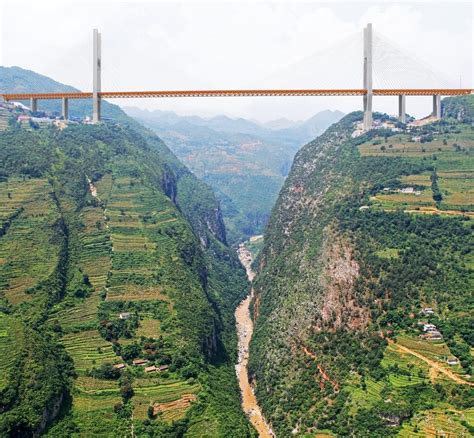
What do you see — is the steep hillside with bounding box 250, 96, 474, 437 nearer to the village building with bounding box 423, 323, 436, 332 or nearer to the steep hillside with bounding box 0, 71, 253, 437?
the village building with bounding box 423, 323, 436, 332

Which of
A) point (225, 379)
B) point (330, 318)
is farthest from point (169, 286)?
point (330, 318)

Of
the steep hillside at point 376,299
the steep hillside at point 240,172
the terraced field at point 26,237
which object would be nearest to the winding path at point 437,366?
the steep hillside at point 376,299

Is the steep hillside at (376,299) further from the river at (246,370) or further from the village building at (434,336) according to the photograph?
the river at (246,370)

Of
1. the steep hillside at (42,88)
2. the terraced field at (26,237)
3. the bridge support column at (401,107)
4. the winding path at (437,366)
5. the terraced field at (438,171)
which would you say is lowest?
the winding path at (437,366)

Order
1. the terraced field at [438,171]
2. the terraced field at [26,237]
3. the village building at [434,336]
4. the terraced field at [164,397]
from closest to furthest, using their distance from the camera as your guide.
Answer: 1. the terraced field at [164,397]
2. the village building at [434,336]
3. the terraced field at [26,237]
4. the terraced field at [438,171]

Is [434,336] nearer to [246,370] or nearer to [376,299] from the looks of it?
[376,299]

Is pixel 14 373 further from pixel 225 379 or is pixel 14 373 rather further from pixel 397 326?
pixel 397 326

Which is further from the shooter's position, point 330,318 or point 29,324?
point 330,318

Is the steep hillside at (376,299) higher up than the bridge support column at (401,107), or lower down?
lower down
